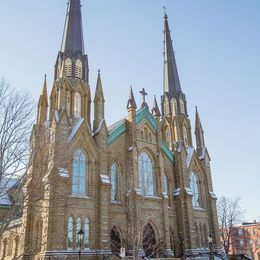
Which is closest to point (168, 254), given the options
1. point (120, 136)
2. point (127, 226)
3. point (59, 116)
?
point (127, 226)

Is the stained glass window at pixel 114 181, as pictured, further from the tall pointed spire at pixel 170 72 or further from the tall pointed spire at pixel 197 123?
the tall pointed spire at pixel 170 72

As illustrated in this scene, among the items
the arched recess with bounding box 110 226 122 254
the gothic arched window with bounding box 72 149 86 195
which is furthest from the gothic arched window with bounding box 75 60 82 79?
the arched recess with bounding box 110 226 122 254

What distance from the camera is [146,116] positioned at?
101ft

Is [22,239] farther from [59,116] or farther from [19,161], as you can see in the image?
[19,161]

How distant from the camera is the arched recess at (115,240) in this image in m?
24.8

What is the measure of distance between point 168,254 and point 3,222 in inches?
641

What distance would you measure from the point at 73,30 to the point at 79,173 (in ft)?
49.2

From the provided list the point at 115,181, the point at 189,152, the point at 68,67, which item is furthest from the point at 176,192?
the point at 68,67

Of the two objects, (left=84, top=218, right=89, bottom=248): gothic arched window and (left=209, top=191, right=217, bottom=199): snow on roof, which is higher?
(left=209, top=191, right=217, bottom=199): snow on roof

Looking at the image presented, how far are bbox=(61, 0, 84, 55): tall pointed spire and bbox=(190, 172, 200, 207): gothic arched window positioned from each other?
52.3 feet

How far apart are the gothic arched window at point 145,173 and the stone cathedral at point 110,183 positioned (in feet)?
0.29

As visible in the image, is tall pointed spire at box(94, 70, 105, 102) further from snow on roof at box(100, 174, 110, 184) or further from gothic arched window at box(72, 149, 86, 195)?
snow on roof at box(100, 174, 110, 184)

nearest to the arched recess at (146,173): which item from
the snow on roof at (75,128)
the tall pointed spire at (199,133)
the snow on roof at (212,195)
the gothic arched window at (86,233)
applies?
the gothic arched window at (86,233)

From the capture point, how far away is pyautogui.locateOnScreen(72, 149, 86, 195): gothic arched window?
24.0 meters
